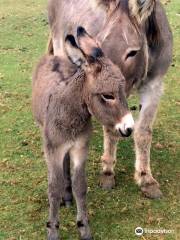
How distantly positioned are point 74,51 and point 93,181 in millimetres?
1838

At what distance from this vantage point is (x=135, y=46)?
398 centimetres

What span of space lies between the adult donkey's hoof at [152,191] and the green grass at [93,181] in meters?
0.06

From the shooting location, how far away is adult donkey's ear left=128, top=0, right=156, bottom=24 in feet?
13.2

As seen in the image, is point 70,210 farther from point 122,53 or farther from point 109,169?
point 122,53

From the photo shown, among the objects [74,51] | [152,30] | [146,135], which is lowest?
[146,135]

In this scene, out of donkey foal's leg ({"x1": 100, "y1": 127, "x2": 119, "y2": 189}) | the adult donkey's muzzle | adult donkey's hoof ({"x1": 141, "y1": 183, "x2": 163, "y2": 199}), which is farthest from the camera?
donkey foal's leg ({"x1": 100, "y1": 127, "x2": 119, "y2": 189})

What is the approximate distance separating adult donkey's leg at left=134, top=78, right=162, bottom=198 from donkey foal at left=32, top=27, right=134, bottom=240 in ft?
2.82

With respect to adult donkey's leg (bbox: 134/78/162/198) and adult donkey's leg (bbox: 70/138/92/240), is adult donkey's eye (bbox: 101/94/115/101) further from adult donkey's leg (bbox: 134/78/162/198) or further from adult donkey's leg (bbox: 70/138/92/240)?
adult donkey's leg (bbox: 134/78/162/198)

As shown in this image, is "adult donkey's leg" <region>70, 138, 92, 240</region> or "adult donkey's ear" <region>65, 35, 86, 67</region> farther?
"adult donkey's leg" <region>70, 138, 92, 240</region>

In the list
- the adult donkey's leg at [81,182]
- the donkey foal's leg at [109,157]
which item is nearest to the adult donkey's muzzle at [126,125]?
the adult donkey's leg at [81,182]

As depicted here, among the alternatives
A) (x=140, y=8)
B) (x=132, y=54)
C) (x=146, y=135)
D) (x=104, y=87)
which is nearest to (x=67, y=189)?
(x=146, y=135)

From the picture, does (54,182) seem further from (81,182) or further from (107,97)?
(107,97)

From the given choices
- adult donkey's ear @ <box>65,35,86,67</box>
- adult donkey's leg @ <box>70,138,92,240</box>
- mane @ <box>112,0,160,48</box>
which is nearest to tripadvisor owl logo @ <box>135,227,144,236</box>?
adult donkey's leg @ <box>70,138,92,240</box>

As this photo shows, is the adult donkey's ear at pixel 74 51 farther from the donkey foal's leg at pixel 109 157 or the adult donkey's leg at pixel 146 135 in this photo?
the donkey foal's leg at pixel 109 157
